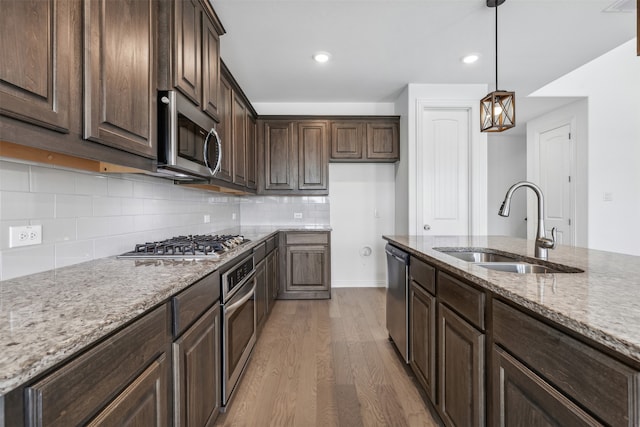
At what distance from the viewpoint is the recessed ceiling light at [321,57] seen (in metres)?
2.78

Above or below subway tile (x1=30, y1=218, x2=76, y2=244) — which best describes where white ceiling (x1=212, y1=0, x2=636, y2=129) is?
above

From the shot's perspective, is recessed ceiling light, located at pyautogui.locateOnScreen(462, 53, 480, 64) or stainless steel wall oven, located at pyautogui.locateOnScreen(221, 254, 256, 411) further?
recessed ceiling light, located at pyautogui.locateOnScreen(462, 53, 480, 64)

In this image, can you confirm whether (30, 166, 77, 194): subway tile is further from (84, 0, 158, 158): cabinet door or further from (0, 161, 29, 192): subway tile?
(84, 0, 158, 158): cabinet door

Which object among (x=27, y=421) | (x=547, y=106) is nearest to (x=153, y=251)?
(x=27, y=421)

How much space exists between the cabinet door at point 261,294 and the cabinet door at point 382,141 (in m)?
2.09

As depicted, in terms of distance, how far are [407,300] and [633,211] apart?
12.9ft

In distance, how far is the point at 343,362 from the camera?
2236 mm

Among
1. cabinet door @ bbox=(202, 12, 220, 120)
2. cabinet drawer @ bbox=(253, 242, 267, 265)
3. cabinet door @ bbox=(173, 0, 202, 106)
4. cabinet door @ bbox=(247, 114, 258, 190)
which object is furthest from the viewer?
cabinet door @ bbox=(247, 114, 258, 190)

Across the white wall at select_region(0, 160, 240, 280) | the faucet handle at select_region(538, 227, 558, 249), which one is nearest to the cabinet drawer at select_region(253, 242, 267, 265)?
the white wall at select_region(0, 160, 240, 280)

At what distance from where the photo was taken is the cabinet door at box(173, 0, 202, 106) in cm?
149

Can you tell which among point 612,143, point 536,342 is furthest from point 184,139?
point 612,143

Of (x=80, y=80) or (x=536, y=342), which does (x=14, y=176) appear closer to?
(x=80, y=80)

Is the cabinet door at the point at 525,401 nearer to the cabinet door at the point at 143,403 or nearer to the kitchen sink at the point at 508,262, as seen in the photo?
the kitchen sink at the point at 508,262

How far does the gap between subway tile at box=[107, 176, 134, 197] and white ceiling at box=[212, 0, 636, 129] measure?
1.40 m
